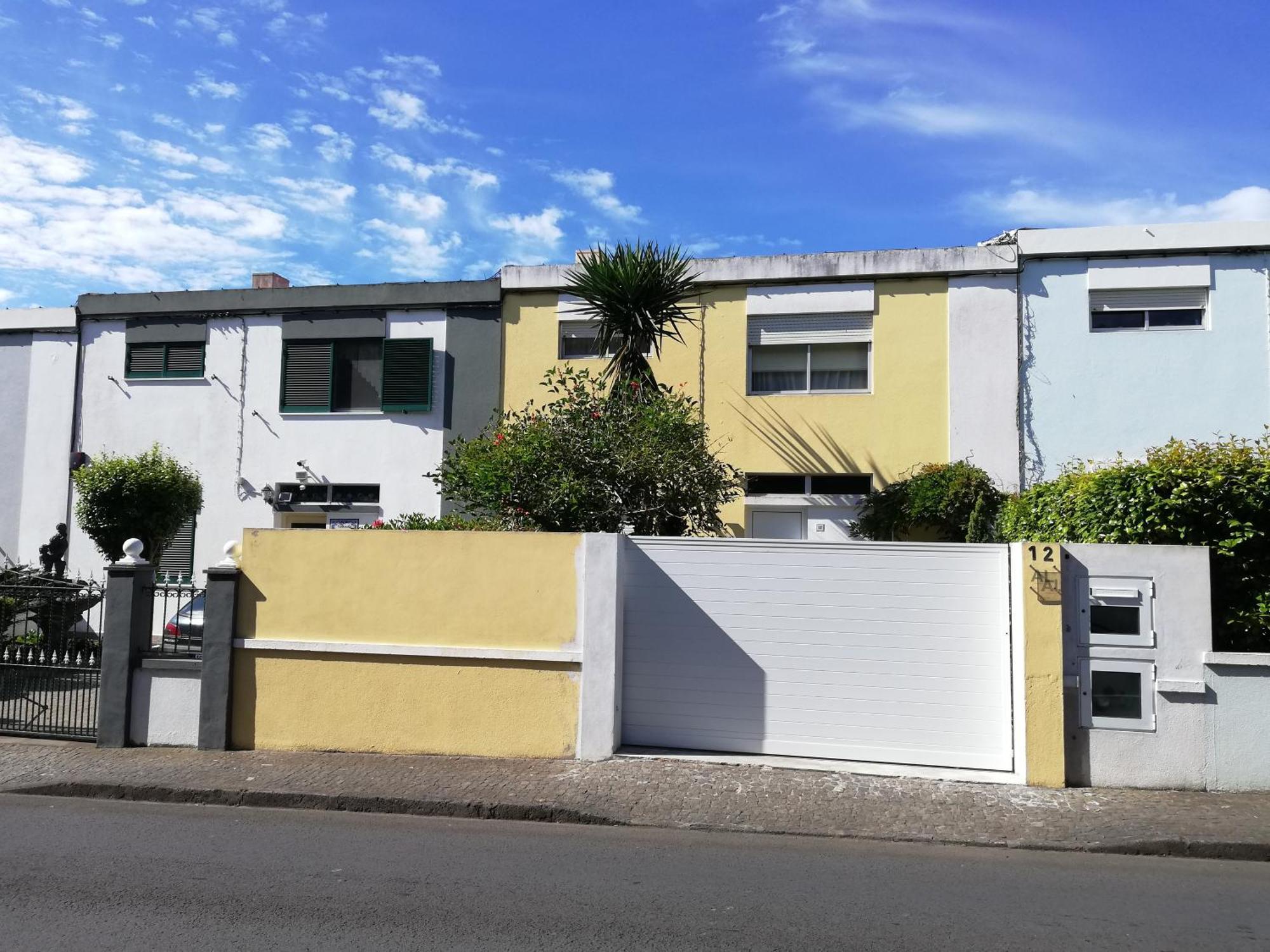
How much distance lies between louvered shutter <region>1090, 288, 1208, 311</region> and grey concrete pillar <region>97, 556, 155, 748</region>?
14.4m

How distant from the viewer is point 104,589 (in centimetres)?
976

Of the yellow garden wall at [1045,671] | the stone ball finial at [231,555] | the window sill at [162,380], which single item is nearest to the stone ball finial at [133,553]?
the stone ball finial at [231,555]

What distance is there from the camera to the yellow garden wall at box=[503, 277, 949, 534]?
15930 mm

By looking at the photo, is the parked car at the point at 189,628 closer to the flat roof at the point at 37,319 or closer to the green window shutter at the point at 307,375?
the green window shutter at the point at 307,375

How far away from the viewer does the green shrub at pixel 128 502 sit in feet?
48.2

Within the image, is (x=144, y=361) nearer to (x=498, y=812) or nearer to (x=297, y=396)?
(x=297, y=396)

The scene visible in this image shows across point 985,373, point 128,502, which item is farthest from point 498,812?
point 985,373

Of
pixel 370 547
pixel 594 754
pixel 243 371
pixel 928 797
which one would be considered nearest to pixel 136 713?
pixel 370 547

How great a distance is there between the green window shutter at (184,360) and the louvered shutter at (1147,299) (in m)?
16.3

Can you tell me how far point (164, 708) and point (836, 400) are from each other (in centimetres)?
1125

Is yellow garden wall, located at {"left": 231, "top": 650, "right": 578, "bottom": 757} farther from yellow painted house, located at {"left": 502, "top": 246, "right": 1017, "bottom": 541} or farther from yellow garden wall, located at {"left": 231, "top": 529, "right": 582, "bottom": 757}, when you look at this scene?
yellow painted house, located at {"left": 502, "top": 246, "right": 1017, "bottom": 541}

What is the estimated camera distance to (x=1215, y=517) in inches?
324

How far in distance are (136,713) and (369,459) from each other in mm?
8710

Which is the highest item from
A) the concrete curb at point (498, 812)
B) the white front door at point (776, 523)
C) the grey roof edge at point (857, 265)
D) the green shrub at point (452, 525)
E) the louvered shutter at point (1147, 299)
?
the grey roof edge at point (857, 265)
